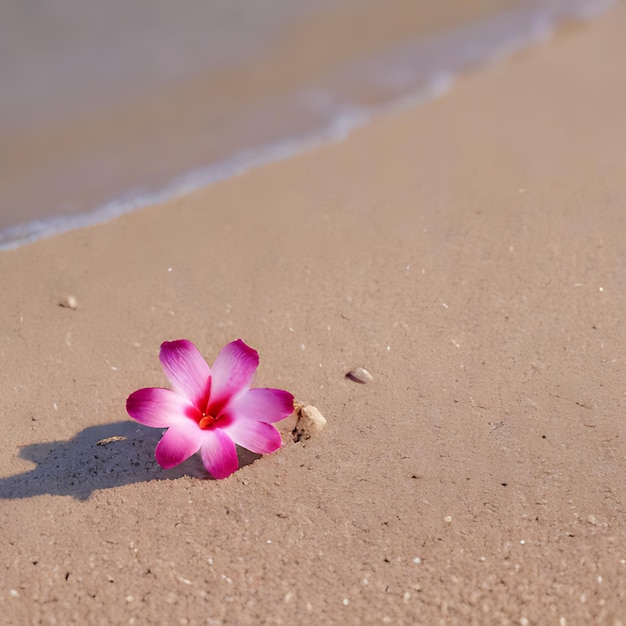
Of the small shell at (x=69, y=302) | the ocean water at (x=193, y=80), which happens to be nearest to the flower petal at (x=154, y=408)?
the small shell at (x=69, y=302)

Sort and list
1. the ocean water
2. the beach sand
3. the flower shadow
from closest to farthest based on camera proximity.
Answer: the beach sand → the flower shadow → the ocean water

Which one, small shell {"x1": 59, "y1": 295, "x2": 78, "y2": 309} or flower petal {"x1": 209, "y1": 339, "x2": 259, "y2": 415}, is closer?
flower petal {"x1": 209, "y1": 339, "x2": 259, "y2": 415}

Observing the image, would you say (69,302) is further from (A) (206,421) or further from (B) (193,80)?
(B) (193,80)

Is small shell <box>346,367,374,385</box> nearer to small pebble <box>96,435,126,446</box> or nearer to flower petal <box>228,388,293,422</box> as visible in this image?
flower petal <box>228,388,293,422</box>

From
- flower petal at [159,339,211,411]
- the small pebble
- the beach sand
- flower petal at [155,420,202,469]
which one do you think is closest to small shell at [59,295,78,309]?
the beach sand

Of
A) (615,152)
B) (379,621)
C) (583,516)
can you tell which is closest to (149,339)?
(379,621)

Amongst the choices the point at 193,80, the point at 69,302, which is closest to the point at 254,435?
the point at 69,302
